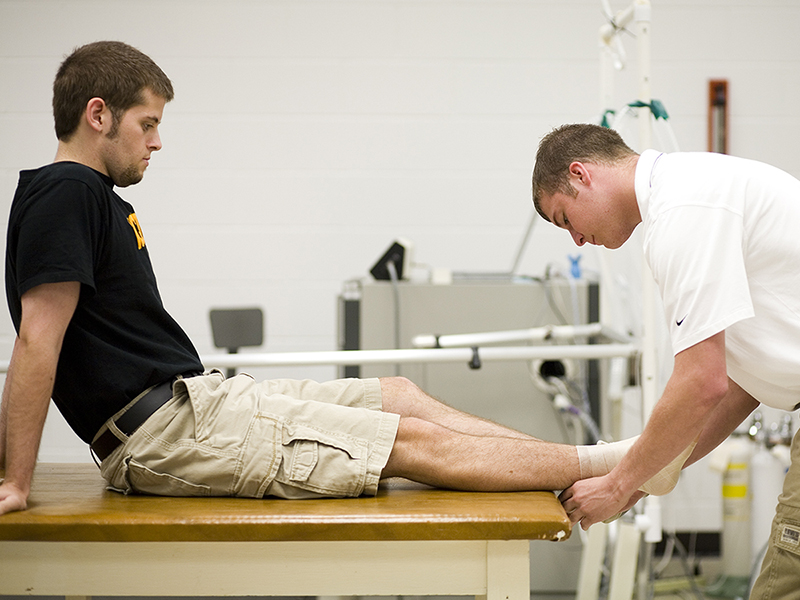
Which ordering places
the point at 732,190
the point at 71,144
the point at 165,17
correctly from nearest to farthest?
the point at 732,190 < the point at 71,144 < the point at 165,17

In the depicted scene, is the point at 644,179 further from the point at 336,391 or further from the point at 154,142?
the point at 154,142

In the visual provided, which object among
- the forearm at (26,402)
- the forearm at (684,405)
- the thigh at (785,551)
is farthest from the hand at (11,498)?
the thigh at (785,551)

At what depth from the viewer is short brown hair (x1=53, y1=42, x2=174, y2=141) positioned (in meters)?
1.27

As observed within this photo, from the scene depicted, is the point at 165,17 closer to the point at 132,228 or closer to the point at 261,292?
the point at 261,292

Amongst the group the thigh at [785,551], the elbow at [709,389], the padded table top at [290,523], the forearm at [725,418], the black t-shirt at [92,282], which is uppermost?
the black t-shirt at [92,282]

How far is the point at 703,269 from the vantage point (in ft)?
→ 3.55

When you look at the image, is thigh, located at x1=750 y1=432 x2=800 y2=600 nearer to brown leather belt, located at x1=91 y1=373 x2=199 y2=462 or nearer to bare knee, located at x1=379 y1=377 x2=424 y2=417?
bare knee, located at x1=379 y1=377 x2=424 y2=417

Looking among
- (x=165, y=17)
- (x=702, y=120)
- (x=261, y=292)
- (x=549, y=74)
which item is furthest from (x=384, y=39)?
(x=702, y=120)

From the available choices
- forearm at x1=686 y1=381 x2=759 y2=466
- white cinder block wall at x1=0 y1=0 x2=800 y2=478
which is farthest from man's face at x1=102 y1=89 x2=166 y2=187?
white cinder block wall at x1=0 y1=0 x2=800 y2=478

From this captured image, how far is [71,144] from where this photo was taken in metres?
1.30

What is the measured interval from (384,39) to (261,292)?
3.80 ft

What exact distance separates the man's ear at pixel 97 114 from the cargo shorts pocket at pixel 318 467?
24.1 inches

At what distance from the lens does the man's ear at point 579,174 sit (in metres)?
1.31

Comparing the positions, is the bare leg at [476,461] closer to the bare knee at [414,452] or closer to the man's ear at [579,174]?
the bare knee at [414,452]
